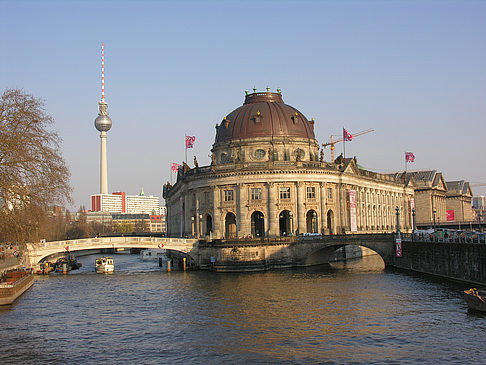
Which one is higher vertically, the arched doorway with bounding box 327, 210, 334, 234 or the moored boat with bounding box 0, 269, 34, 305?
the arched doorway with bounding box 327, 210, 334, 234

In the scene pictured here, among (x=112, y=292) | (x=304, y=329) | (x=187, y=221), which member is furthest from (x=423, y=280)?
(x=187, y=221)

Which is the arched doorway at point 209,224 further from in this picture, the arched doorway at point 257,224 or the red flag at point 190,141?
the red flag at point 190,141

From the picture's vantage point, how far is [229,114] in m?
122

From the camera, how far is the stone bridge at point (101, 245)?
288 feet

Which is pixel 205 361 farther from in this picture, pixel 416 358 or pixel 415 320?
pixel 415 320

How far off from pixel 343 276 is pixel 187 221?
1746 inches

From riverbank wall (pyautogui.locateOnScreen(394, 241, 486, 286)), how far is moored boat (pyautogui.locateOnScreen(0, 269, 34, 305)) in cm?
4716

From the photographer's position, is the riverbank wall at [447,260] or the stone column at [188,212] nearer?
the riverbank wall at [447,260]

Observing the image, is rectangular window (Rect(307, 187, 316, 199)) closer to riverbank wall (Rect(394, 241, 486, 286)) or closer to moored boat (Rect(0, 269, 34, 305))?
riverbank wall (Rect(394, 241, 486, 286))

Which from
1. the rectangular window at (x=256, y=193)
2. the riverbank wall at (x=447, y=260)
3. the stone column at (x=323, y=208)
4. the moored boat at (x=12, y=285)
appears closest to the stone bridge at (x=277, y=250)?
the riverbank wall at (x=447, y=260)

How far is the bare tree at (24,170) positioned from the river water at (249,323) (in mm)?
8444

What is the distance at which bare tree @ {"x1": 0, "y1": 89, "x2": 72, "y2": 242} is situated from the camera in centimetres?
5466

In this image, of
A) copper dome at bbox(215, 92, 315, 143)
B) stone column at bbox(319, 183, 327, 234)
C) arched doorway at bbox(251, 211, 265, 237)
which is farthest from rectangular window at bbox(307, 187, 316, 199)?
copper dome at bbox(215, 92, 315, 143)

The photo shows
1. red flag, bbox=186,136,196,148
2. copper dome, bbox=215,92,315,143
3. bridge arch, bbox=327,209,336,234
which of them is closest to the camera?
bridge arch, bbox=327,209,336,234
